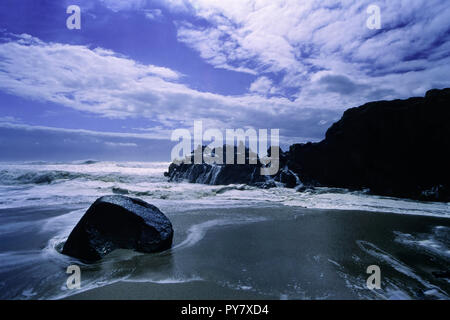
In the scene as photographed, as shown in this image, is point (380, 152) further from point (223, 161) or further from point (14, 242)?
point (14, 242)

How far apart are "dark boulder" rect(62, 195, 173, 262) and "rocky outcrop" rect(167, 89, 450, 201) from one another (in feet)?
45.5

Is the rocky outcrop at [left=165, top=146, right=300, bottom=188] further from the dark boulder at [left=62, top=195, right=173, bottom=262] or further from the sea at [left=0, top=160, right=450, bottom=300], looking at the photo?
the dark boulder at [left=62, top=195, right=173, bottom=262]

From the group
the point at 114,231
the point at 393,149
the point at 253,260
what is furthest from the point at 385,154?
the point at 114,231

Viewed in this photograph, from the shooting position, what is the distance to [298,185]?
17750 millimetres

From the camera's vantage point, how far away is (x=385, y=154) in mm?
14422

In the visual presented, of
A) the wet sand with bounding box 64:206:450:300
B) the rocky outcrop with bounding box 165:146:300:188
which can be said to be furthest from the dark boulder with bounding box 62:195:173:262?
the rocky outcrop with bounding box 165:146:300:188

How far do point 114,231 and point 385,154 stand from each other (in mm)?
15957

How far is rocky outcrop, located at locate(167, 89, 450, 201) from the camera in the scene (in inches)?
497

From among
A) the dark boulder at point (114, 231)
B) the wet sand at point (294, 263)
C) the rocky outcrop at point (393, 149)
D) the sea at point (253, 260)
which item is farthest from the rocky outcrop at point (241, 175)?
the dark boulder at point (114, 231)

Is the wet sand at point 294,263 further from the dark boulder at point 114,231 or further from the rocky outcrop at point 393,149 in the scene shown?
the rocky outcrop at point 393,149

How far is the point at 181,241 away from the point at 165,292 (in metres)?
2.35

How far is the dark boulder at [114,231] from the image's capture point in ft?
14.6

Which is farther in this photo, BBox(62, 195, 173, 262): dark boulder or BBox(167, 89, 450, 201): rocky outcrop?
BBox(167, 89, 450, 201): rocky outcrop
